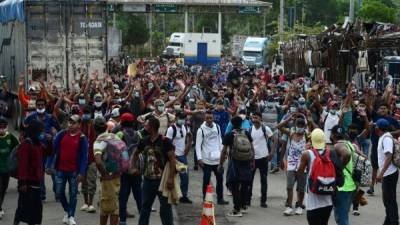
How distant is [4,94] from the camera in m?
20.2

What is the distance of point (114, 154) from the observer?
11305mm

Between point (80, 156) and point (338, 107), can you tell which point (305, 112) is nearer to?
point (338, 107)

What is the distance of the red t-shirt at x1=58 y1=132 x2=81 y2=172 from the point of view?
40.5 feet

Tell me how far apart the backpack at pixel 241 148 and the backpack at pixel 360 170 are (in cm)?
218

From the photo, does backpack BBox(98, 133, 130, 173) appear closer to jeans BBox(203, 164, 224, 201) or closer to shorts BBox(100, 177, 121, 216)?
shorts BBox(100, 177, 121, 216)

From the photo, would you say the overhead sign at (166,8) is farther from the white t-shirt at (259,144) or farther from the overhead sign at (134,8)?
the white t-shirt at (259,144)

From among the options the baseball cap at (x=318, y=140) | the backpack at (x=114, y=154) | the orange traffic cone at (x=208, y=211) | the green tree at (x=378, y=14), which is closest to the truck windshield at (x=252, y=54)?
the green tree at (x=378, y=14)

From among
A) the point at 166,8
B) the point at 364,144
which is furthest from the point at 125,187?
the point at 166,8

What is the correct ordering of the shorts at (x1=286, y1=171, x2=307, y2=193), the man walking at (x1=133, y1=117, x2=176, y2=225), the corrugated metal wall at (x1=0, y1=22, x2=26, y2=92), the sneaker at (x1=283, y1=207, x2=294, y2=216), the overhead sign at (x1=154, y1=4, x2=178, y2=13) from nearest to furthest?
1. the man walking at (x1=133, y1=117, x2=176, y2=225)
2. the shorts at (x1=286, y1=171, x2=307, y2=193)
3. the sneaker at (x1=283, y1=207, x2=294, y2=216)
4. the corrugated metal wall at (x1=0, y1=22, x2=26, y2=92)
5. the overhead sign at (x1=154, y1=4, x2=178, y2=13)

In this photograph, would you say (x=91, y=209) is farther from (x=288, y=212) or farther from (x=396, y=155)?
(x=396, y=155)

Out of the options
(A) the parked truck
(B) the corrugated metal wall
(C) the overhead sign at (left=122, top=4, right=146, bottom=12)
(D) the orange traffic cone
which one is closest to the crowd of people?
(D) the orange traffic cone

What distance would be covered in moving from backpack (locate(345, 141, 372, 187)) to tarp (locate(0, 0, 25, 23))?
1275 centimetres

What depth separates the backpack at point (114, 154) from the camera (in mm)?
11305

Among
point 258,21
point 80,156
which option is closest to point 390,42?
point 80,156
